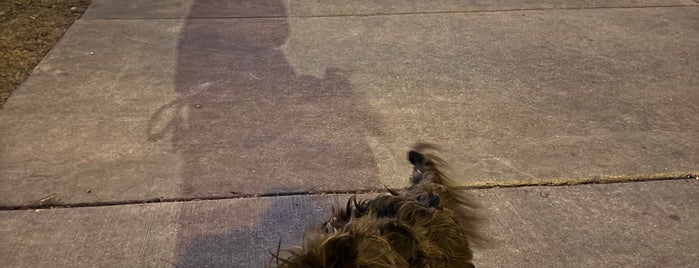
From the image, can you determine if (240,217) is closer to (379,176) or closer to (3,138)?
(379,176)

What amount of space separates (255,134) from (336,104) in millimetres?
806

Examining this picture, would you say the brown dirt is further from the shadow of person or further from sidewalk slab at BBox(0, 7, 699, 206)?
the shadow of person

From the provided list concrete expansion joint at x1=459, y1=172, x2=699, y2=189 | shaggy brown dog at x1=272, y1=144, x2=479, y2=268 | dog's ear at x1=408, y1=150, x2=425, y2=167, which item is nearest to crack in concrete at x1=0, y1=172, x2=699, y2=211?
concrete expansion joint at x1=459, y1=172, x2=699, y2=189

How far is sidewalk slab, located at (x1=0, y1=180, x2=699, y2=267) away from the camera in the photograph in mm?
3805

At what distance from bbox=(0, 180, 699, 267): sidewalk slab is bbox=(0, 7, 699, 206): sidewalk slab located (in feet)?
0.69

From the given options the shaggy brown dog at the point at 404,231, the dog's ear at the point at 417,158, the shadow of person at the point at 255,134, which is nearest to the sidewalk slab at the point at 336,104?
the shadow of person at the point at 255,134

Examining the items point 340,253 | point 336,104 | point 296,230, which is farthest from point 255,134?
point 340,253

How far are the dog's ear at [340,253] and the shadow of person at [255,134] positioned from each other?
188 cm

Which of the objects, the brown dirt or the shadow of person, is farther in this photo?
the brown dirt

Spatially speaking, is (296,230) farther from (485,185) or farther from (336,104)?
(336,104)

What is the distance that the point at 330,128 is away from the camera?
525 centimetres

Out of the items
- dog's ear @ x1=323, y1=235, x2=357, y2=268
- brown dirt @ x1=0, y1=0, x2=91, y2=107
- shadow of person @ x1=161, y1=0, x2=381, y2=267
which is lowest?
brown dirt @ x1=0, y1=0, x2=91, y2=107

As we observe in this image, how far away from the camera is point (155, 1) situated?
27.5ft

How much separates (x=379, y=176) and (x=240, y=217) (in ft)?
3.15
